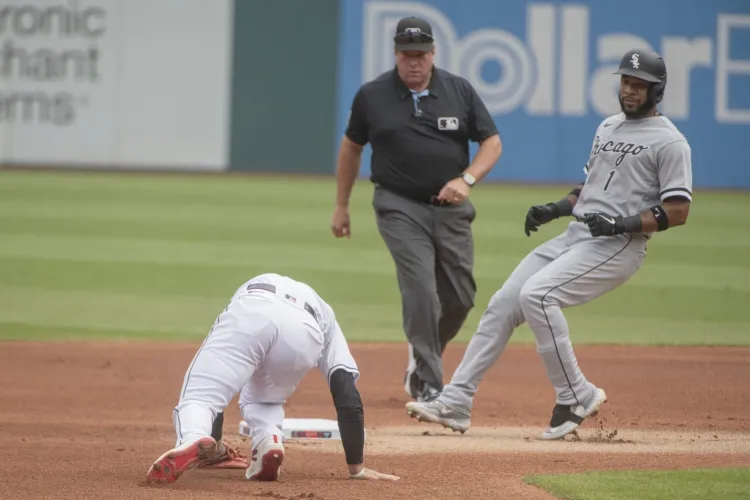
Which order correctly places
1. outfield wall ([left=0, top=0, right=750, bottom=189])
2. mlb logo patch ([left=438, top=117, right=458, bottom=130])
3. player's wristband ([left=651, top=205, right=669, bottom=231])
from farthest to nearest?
outfield wall ([left=0, top=0, right=750, bottom=189])
mlb logo patch ([left=438, top=117, right=458, bottom=130])
player's wristband ([left=651, top=205, right=669, bottom=231])

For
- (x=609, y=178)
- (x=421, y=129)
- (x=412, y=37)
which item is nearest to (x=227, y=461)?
(x=609, y=178)

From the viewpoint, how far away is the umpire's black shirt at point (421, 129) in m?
7.34

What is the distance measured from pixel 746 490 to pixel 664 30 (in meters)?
17.8

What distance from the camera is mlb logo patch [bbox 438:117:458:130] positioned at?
7.37 metres

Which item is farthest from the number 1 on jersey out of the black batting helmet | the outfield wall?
the outfield wall

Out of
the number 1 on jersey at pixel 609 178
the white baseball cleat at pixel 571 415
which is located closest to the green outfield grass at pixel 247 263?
the white baseball cleat at pixel 571 415

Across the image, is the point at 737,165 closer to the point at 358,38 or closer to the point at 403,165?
the point at 358,38

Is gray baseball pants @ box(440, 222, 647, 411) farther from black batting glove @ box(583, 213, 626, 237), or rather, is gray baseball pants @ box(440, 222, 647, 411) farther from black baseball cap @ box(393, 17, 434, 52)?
black baseball cap @ box(393, 17, 434, 52)

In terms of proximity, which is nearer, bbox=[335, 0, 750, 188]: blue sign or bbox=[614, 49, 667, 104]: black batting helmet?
bbox=[614, 49, 667, 104]: black batting helmet

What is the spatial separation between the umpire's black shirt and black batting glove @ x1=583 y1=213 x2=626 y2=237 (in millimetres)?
1463

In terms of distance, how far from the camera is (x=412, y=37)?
714 cm

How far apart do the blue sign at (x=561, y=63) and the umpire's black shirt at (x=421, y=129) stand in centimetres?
1418

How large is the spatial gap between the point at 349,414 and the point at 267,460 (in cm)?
37

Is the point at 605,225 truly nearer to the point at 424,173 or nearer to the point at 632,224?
the point at 632,224
